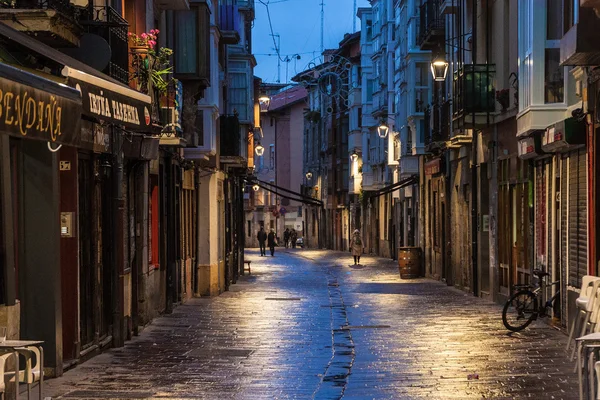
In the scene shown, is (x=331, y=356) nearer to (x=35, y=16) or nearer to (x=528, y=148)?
(x=35, y=16)

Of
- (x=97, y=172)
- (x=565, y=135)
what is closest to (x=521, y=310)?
(x=565, y=135)

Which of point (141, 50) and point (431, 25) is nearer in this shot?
point (141, 50)

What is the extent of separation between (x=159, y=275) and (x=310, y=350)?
7.25 m

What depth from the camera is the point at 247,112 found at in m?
50.7

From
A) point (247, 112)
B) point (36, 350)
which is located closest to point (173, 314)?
point (36, 350)

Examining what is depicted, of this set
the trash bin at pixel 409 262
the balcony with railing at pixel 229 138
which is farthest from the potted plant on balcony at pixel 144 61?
the trash bin at pixel 409 262

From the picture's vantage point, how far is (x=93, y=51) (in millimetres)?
16516

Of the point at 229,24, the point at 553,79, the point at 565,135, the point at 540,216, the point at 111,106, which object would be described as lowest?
the point at 540,216

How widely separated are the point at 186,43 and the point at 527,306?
436 inches

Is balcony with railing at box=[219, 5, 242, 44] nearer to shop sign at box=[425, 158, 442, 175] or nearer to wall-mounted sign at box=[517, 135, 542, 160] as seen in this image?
shop sign at box=[425, 158, 442, 175]

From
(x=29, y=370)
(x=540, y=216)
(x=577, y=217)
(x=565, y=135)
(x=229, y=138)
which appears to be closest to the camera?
(x=29, y=370)

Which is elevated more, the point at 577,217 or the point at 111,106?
the point at 111,106

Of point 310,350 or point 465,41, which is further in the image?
point 465,41

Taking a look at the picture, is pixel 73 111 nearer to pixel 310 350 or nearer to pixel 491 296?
pixel 310 350
